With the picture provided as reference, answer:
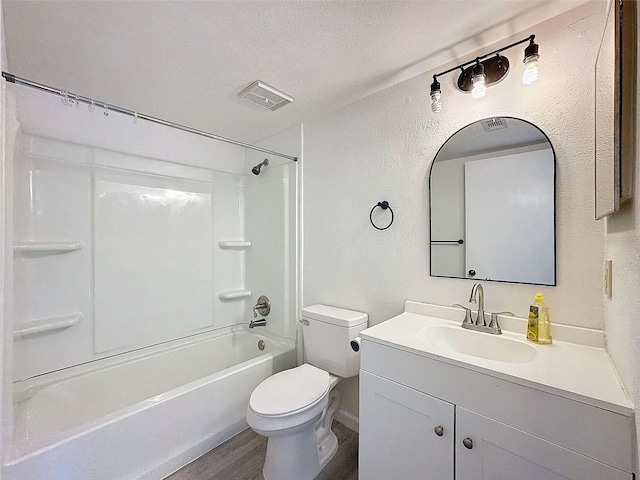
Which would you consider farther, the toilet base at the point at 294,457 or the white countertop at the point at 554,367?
the toilet base at the point at 294,457

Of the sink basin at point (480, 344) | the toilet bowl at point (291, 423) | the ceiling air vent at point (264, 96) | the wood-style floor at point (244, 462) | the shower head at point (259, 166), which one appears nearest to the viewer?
the sink basin at point (480, 344)

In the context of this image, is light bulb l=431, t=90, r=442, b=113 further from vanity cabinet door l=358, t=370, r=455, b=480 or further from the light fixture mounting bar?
vanity cabinet door l=358, t=370, r=455, b=480

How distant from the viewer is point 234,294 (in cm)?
272

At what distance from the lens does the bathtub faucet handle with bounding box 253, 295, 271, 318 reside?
8.48ft

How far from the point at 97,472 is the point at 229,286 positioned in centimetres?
157

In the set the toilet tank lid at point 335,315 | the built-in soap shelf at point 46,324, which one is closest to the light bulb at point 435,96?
the toilet tank lid at point 335,315

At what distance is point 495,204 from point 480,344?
69 cm

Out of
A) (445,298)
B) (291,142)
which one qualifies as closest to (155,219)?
(291,142)

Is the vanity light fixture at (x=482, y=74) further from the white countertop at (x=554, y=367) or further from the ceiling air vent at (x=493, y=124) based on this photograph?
the white countertop at (x=554, y=367)

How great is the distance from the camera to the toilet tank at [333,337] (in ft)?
5.86

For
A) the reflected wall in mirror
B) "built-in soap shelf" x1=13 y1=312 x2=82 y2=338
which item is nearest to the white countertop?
the reflected wall in mirror

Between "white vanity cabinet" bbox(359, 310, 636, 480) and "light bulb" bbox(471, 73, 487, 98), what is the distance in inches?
48.3

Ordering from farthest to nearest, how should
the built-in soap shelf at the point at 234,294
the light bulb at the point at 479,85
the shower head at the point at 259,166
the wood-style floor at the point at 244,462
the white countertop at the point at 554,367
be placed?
the built-in soap shelf at the point at 234,294
the shower head at the point at 259,166
the wood-style floor at the point at 244,462
the light bulb at the point at 479,85
the white countertop at the point at 554,367

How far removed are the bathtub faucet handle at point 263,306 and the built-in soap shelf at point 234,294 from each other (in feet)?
0.67
